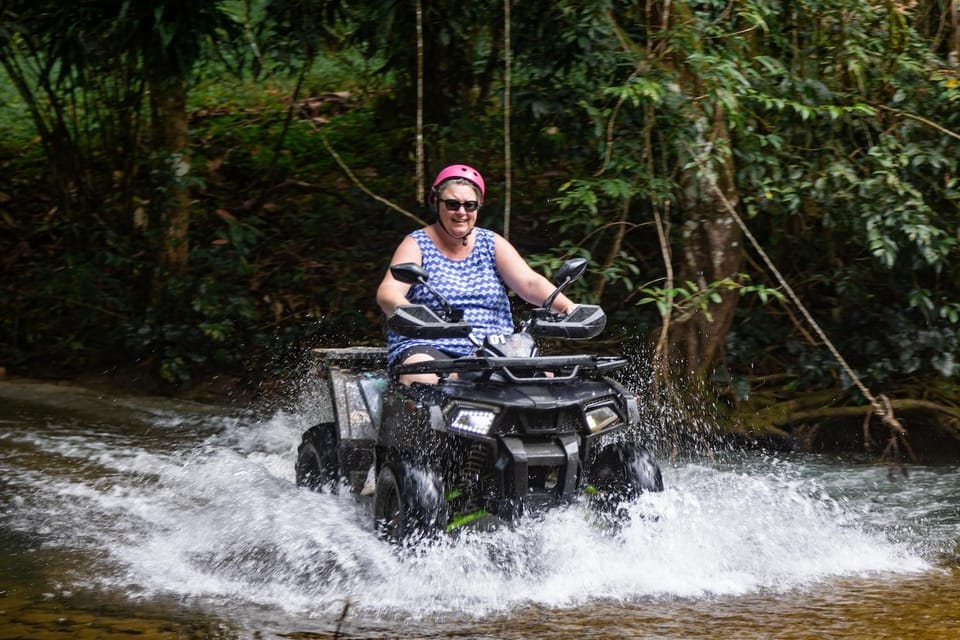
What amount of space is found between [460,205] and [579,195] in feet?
6.47

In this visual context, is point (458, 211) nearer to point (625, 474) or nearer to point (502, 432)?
point (502, 432)

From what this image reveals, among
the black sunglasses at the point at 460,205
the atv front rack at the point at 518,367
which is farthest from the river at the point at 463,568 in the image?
the black sunglasses at the point at 460,205

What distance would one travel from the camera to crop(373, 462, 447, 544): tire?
4.27 metres

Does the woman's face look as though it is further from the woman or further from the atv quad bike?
the atv quad bike

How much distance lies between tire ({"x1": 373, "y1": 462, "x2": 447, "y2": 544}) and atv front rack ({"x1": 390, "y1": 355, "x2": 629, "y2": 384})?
1.33 feet

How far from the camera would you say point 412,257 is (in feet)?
17.1

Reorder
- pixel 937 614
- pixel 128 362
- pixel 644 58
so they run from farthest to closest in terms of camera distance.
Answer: pixel 128 362 < pixel 644 58 < pixel 937 614

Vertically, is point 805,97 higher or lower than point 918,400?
higher

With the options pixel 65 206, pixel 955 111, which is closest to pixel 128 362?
pixel 65 206

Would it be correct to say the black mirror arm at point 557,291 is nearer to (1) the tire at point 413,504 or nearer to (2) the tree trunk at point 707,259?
(1) the tire at point 413,504

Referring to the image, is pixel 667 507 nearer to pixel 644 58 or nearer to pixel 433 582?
pixel 433 582


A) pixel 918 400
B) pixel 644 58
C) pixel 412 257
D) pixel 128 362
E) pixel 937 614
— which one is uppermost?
pixel 644 58

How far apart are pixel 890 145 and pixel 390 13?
140 inches

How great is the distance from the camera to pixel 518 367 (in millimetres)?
4363
